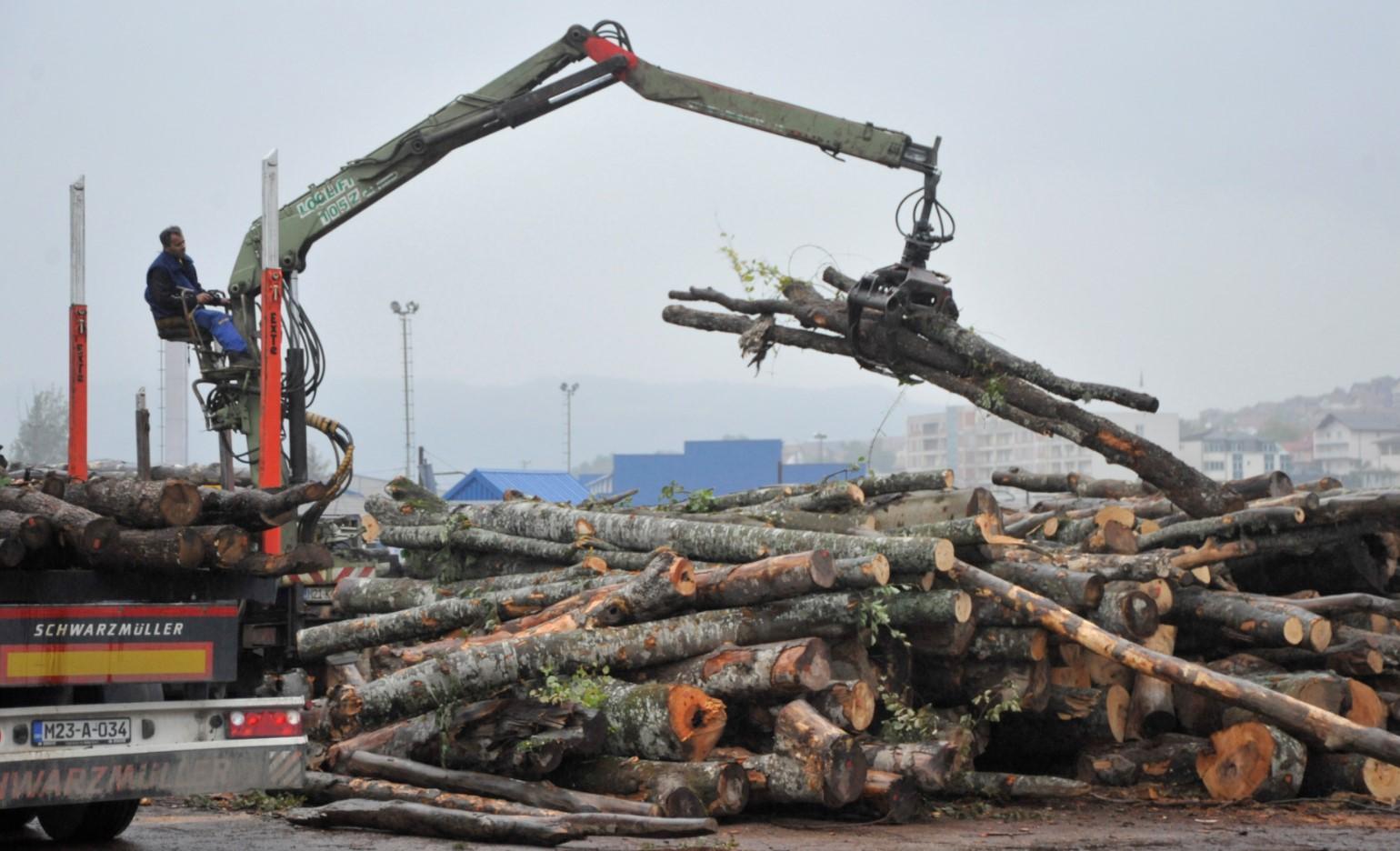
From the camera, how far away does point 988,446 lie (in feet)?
432

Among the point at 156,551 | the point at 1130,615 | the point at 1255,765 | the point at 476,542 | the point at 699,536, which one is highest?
the point at 156,551

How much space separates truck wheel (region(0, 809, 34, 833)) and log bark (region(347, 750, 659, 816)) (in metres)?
2.11

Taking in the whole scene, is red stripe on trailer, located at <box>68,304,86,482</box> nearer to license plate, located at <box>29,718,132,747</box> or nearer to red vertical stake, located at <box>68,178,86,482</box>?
red vertical stake, located at <box>68,178,86,482</box>

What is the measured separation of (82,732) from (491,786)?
120 inches

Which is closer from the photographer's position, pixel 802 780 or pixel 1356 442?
pixel 802 780

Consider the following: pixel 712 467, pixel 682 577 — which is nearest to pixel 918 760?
pixel 682 577

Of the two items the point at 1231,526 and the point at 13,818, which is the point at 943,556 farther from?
the point at 13,818

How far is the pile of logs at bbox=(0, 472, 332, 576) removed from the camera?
7.50 m

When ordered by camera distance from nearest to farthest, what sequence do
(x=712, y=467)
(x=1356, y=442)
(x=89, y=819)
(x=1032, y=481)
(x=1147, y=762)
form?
(x=89, y=819) → (x=1147, y=762) → (x=1032, y=481) → (x=712, y=467) → (x=1356, y=442)

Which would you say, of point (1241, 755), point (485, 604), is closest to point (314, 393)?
point (485, 604)

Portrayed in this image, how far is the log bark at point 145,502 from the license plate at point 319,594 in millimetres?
6391

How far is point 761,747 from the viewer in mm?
10438

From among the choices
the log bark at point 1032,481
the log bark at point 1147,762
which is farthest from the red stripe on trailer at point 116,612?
the log bark at point 1032,481

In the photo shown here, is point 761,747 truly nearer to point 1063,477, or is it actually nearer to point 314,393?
point 314,393
